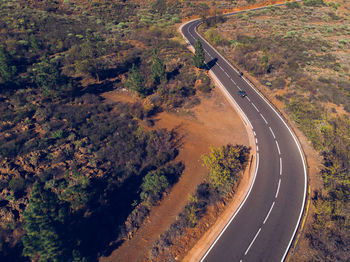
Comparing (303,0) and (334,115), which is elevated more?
(303,0)

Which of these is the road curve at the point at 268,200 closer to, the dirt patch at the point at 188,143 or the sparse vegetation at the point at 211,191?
the sparse vegetation at the point at 211,191

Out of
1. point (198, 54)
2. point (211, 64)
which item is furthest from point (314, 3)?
point (198, 54)

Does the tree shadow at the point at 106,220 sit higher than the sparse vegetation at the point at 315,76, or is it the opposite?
the sparse vegetation at the point at 315,76

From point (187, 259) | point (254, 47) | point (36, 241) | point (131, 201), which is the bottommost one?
point (187, 259)

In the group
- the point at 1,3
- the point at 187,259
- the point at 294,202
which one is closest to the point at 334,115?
the point at 294,202

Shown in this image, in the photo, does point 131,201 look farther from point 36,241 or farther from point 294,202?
point 294,202

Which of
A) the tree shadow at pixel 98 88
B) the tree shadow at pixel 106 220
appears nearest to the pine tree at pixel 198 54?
the tree shadow at pixel 98 88
